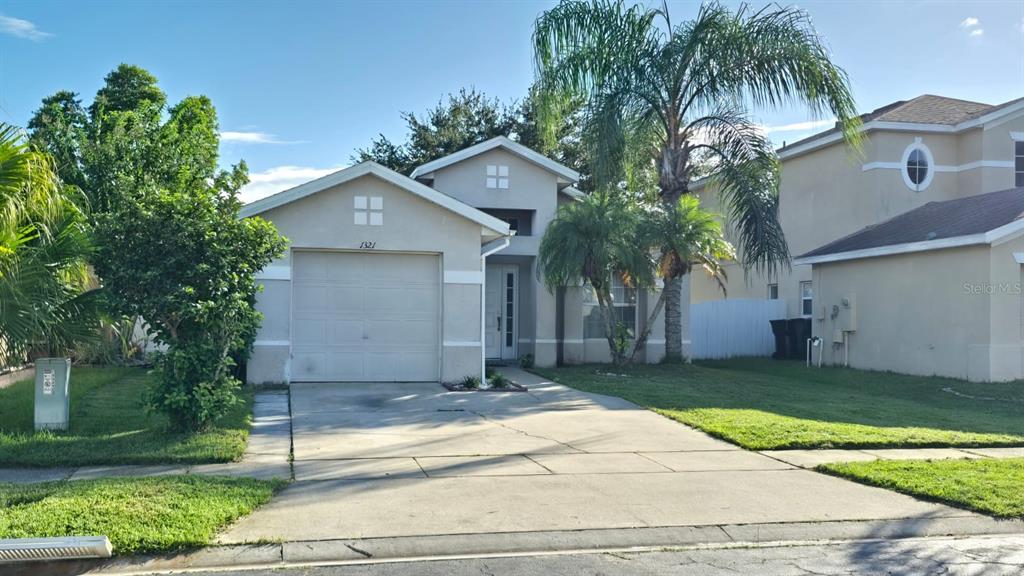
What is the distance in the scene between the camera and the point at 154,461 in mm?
8797

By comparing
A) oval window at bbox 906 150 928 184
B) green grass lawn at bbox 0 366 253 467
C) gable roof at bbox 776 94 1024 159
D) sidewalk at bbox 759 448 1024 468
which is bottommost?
sidewalk at bbox 759 448 1024 468

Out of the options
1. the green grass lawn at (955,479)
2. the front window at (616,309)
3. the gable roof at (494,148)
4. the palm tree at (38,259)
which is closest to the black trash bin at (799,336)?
the front window at (616,309)

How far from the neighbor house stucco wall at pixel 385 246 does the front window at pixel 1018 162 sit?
1795 centimetres

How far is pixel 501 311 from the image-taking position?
21188mm

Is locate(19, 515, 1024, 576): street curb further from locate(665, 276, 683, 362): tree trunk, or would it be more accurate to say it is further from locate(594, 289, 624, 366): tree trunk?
locate(665, 276, 683, 362): tree trunk

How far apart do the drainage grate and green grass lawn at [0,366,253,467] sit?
120 inches

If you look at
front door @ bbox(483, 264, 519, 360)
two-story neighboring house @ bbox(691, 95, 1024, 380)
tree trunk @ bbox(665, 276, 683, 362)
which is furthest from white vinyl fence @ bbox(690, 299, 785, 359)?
front door @ bbox(483, 264, 519, 360)

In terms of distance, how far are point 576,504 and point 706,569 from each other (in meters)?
1.75

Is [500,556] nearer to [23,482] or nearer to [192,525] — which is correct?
[192,525]

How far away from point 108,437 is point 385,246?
684 cm

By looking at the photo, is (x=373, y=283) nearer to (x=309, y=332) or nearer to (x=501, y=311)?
(x=309, y=332)

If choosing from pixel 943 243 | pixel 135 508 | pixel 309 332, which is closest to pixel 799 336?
pixel 943 243

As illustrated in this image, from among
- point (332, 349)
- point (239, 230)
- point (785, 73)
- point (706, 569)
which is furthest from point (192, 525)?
point (785, 73)

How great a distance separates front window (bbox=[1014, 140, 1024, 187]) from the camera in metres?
25.5
